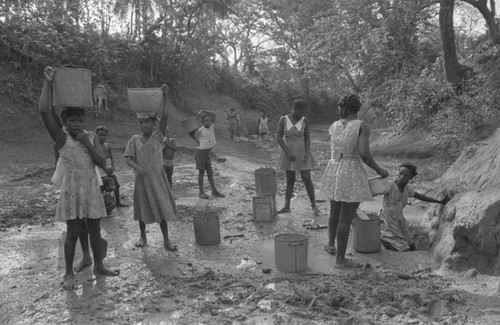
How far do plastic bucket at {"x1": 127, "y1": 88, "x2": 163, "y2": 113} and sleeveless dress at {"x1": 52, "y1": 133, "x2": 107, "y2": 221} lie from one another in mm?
893

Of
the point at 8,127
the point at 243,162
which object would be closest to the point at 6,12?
the point at 8,127

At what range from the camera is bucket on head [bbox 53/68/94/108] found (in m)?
3.59

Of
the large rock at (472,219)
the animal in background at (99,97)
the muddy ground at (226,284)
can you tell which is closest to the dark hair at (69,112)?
the muddy ground at (226,284)

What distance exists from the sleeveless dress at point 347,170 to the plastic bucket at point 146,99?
183cm

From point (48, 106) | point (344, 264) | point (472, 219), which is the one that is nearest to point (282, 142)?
point (344, 264)

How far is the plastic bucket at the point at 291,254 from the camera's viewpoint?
4008 mm

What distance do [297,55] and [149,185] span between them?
49.2ft

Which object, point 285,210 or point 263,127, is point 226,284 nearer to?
point 285,210

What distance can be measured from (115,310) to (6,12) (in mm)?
13786

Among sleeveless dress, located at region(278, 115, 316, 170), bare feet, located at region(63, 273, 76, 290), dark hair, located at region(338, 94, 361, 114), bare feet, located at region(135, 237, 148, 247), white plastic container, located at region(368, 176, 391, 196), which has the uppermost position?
dark hair, located at region(338, 94, 361, 114)

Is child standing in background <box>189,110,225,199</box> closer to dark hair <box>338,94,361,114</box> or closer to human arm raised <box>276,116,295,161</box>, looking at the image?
human arm raised <box>276,116,295,161</box>

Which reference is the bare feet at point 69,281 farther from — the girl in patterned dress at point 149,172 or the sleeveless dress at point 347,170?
the sleeveless dress at point 347,170

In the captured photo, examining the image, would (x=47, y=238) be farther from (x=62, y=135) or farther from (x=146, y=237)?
(x=62, y=135)

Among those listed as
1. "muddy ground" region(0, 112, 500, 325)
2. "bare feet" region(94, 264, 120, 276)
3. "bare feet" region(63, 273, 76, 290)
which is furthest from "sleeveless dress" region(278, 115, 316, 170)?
"bare feet" region(63, 273, 76, 290)
